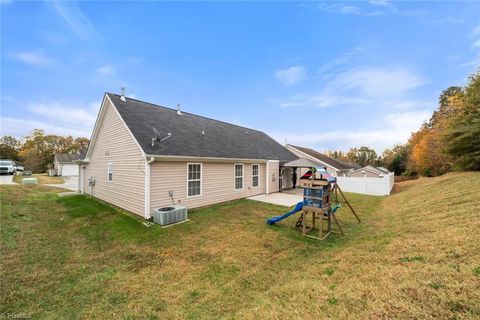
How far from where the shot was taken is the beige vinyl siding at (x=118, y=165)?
817cm

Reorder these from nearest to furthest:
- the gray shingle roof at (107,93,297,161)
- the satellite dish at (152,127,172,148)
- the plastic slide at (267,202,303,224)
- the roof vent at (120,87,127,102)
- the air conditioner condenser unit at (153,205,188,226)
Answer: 1. the plastic slide at (267,202,303,224)
2. the air conditioner condenser unit at (153,205,188,226)
3. the satellite dish at (152,127,172,148)
4. the gray shingle roof at (107,93,297,161)
5. the roof vent at (120,87,127,102)

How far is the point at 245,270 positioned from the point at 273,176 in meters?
10.6

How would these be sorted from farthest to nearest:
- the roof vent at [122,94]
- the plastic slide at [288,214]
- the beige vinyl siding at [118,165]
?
the roof vent at [122,94] < the beige vinyl siding at [118,165] < the plastic slide at [288,214]

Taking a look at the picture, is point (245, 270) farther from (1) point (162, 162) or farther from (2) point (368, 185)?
(2) point (368, 185)

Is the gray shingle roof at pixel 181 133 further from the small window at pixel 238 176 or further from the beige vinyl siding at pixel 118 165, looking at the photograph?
the small window at pixel 238 176

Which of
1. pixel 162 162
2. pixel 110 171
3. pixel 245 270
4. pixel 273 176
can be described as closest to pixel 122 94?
pixel 110 171

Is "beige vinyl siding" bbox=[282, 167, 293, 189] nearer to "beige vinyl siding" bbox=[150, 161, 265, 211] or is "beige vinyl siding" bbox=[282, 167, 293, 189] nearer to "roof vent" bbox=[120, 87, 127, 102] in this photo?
"beige vinyl siding" bbox=[150, 161, 265, 211]

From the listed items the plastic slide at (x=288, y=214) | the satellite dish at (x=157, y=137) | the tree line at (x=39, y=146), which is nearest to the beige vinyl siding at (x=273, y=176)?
the plastic slide at (x=288, y=214)

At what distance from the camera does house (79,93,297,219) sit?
8086 millimetres

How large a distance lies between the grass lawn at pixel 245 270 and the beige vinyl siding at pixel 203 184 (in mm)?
1512

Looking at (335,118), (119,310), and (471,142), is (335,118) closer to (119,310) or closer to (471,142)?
(471,142)

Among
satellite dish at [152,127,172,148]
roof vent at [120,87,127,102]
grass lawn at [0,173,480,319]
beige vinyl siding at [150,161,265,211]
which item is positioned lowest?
grass lawn at [0,173,480,319]

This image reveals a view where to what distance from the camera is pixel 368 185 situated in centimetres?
1473

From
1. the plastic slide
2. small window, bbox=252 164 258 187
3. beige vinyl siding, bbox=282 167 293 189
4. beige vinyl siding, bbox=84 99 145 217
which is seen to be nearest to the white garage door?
beige vinyl siding, bbox=84 99 145 217
